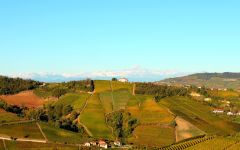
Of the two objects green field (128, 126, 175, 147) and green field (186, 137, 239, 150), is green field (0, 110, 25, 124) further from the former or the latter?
green field (186, 137, 239, 150)

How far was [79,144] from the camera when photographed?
491 ft

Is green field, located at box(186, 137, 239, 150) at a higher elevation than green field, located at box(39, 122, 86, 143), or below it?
below

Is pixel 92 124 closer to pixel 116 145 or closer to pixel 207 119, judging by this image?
pixel 116 145

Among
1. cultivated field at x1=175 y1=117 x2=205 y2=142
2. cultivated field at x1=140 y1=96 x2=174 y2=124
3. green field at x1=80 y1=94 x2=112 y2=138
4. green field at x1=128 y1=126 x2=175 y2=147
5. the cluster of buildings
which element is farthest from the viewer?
cultivated field at x1=140 y1=96 x2=174 y2=124

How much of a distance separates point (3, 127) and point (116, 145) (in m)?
41.1

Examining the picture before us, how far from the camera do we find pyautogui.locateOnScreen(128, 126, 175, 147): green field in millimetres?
161750

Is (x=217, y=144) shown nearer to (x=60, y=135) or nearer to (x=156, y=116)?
(x=156, y=116)

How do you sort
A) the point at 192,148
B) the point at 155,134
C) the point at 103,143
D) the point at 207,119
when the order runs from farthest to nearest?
the point at 207,119
the point at 155,134
the point at 103,143
the point at 192,148

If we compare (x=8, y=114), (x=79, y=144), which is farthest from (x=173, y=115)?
(x=8, y=114)

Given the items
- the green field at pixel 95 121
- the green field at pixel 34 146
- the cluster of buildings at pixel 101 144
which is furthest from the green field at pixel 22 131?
the green field at pixel 95 121

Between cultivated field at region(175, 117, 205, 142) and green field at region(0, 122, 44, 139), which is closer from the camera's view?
green field at region(0, 122, 44, 139)

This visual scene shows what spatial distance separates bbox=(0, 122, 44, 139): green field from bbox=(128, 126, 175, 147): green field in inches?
1412

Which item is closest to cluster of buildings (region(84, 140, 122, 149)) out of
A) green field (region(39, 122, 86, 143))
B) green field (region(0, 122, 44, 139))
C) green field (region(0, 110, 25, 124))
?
green field (region(39, 122, 86, 143))

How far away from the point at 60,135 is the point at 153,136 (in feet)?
119
